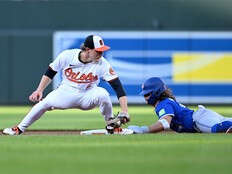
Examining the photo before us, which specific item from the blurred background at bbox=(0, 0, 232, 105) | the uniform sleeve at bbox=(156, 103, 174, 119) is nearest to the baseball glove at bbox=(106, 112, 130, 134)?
the uniform sleeve at bbox=(156, 103, 174, 119)

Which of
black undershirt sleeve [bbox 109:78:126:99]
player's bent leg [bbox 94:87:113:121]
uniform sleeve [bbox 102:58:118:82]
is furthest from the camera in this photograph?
player's bent leg [bbox 94:87:113:121]

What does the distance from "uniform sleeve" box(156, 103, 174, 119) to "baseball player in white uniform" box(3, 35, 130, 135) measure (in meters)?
0.83

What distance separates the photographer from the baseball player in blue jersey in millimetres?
9164

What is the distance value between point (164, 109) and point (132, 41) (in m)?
12.2

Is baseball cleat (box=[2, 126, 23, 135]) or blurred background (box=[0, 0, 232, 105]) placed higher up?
blurred background (box=[0, 0, 232, 105])

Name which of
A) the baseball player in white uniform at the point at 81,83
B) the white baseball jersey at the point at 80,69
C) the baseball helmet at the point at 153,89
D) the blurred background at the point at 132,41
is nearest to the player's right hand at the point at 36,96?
the baseball player in white uniform at the point at 81,83

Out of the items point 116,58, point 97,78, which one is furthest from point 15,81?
point 97,78

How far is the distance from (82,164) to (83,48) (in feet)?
13.8

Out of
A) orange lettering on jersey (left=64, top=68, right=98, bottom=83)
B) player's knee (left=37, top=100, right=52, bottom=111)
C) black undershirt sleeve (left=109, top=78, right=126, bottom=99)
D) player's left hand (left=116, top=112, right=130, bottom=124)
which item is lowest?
player's left hand (left=116, top=112, right=130, bottom=124)

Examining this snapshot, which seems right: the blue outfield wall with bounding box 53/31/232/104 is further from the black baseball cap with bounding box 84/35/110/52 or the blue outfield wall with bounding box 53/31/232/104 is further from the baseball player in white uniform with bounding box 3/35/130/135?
the black baseball cap with bounding box 84/35/110/52

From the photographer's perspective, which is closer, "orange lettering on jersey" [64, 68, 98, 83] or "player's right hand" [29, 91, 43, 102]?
"player's right hand" [29, 91, 43, 102]

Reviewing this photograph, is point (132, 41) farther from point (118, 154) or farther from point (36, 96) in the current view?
point (118, 154)

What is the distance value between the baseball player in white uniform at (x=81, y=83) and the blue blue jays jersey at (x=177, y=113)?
2.38 feet

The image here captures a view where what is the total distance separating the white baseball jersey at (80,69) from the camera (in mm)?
10211
